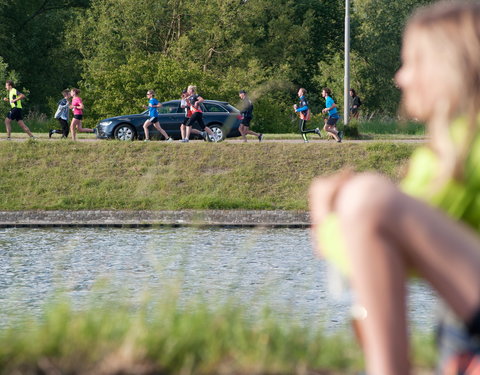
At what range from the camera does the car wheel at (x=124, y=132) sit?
98.6 ft

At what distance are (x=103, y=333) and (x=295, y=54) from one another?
5412cm

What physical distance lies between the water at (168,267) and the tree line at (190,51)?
22692 millimetres

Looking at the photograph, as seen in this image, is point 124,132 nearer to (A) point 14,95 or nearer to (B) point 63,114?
(B) point 63,114

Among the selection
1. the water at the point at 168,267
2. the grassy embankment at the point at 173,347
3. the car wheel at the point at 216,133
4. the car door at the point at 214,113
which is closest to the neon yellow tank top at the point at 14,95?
the car wheel at the point at 216,133

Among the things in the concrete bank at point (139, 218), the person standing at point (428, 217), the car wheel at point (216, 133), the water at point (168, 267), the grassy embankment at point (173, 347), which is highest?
the person standing at point (428, 217)

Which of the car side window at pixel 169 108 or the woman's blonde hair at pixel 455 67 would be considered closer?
the woman's blonde hair at pixel 455 67

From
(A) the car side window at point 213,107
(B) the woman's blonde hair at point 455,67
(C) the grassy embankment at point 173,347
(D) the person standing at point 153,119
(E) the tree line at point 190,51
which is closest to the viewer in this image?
(B) the woman's blonde hair at point 455,67

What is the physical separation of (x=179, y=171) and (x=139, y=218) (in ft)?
11.9

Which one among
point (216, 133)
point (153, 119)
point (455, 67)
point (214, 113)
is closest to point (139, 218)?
point (153, 119)

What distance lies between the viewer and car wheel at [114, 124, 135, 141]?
30.0 m

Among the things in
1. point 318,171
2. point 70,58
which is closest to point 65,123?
point 318,171

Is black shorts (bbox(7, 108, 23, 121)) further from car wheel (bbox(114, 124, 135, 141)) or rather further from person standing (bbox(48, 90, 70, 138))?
car wheel (bbox(114, 124, 135, 141))

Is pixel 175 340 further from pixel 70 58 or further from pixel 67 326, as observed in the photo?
pixel 70 58

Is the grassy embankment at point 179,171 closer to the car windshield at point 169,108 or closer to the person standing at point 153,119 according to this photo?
the person standing at point 153,119
